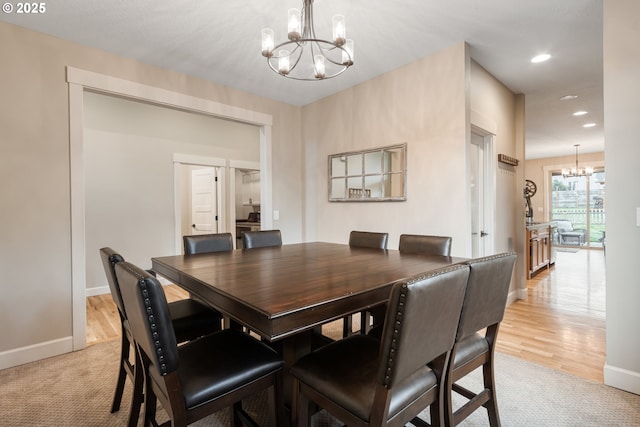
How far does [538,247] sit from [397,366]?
5604 mm

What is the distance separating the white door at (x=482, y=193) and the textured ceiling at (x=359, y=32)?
0.82m

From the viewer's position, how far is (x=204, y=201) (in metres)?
5.61

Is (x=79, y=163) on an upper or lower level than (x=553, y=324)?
upper

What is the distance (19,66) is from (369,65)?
9.74ft

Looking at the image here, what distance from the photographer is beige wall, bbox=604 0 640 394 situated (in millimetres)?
1930

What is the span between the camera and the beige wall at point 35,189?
2.36 meters

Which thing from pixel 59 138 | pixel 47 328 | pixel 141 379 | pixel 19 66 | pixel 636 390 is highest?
pixel 19 66

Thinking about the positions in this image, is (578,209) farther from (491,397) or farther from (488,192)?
(491,397)

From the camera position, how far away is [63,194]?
2592 millimetres

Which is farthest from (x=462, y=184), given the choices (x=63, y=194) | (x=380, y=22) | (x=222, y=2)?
(x=63, y=194)

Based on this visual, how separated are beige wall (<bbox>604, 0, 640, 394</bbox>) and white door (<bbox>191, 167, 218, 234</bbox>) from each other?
505 cm

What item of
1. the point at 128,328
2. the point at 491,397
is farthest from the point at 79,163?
the point at 491,397

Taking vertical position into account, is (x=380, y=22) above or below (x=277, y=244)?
above

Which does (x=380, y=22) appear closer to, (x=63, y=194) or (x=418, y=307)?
(x=418, y=307)
